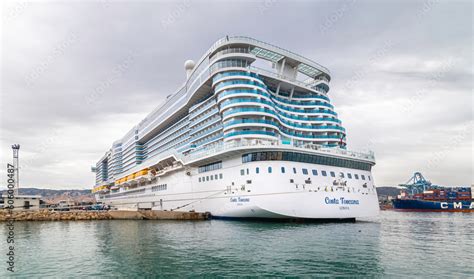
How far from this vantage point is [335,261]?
60.8 feet

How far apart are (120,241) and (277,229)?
45.2 ft

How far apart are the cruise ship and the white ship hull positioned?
0.36 feet

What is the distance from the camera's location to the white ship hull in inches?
1468

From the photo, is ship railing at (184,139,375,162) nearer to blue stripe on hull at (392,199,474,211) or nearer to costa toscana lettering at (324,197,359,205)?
costa toscana lettering at (324,197,359,205)

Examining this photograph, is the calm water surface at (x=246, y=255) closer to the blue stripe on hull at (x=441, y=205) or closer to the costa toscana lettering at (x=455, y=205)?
the blue stripe on hull at (x=441, y=205)

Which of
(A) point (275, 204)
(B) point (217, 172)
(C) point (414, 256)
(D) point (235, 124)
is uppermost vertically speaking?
(D) point (235, 124)

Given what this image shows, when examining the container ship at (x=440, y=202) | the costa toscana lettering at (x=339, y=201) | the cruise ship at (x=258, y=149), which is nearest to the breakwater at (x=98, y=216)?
the cruise ship at (x=258, y=149)

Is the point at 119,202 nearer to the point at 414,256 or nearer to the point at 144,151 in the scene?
the point at 144,151

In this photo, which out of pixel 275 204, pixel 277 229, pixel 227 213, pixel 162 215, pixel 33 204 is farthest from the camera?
pixel 33 204

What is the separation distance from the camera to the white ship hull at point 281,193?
3728 centimetres

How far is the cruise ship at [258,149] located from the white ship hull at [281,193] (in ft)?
0.36

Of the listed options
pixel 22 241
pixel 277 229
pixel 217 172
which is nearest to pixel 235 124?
pixel 217 172

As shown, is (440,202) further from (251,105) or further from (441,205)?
(251,105)

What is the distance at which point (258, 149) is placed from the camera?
3919 cm
